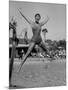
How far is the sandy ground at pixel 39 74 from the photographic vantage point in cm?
450

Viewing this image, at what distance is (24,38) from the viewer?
14.8 feet

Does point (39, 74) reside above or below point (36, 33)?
below

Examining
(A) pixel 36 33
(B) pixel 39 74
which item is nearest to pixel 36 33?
(A) pixel 36 33

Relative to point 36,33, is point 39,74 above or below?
below

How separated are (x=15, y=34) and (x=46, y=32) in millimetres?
594

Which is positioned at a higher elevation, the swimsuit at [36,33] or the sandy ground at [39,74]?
the swimsuit at [36,33]

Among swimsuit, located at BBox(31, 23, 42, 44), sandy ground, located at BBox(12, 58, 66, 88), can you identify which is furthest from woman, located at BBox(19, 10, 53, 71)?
sandy ground, located at BBox(12, 58, 66, 88)

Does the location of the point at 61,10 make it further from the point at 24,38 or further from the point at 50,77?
the point at 50,77

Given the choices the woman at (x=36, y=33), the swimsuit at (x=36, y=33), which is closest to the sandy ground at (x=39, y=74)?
the woman at (x=36, y=33)

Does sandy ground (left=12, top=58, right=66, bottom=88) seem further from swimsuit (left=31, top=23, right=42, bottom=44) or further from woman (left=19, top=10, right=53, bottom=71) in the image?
swimsuit (left=31, top=23, right=42, bottom=44)

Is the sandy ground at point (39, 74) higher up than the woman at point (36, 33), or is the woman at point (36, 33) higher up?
the woman at point (36, 33)

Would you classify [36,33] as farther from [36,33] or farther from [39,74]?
[39,74]

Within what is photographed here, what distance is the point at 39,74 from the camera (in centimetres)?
461

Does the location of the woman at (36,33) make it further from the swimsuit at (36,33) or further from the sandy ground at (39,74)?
the sandy ground at (39,74)
